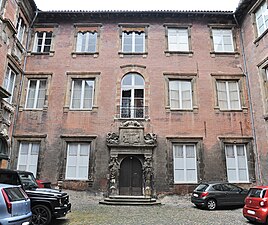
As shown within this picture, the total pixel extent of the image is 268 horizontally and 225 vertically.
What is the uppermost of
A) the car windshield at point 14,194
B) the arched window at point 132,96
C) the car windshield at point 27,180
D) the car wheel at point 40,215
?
the arched window at point 132,96

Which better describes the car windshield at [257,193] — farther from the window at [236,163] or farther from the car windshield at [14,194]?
the car windshield at [14,194]

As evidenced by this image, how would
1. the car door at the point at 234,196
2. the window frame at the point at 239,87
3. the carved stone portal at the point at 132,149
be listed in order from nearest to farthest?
1. the car door at the point at 234,196
2. the carved stone portal at the point at 132,149
3. the window frame at the point at 239,87

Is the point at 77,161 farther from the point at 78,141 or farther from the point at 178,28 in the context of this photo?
the point at 178,28

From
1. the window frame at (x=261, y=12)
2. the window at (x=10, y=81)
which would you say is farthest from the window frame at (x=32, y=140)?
the window frame at (x=261, y=12)

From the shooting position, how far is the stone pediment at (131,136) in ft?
44.9

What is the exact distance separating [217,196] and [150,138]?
14.6 ft

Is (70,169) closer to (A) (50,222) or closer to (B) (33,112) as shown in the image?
(B) (33,112)

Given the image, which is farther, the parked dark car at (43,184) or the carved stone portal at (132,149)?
the carved stone portal at (132,149)

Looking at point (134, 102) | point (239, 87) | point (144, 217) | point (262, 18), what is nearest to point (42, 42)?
point (134, 102)

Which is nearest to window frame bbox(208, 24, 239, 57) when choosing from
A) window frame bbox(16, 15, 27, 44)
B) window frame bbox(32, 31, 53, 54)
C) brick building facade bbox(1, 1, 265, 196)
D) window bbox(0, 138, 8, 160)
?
brick building facade bbox(1, 1, 265, 196)

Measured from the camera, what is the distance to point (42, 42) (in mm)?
16125

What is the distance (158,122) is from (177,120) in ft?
3.60

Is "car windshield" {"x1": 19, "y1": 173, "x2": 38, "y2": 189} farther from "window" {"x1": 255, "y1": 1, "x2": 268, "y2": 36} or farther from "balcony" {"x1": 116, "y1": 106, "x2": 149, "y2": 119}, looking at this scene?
"window" {"x1": 255, "y1": 1, "x2": 268, "y2": 36}

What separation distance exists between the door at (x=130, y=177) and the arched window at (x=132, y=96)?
255cm
